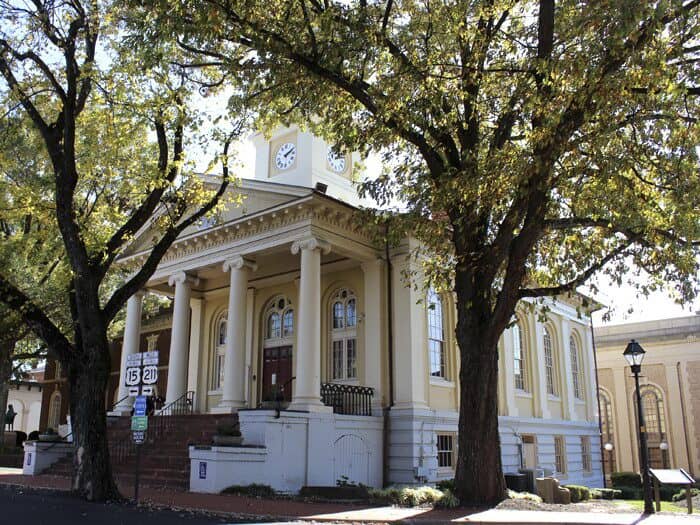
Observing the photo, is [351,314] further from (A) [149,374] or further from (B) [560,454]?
(B) [560,454]

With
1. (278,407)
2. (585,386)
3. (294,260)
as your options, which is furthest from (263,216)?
(585,386)

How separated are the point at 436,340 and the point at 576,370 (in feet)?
41.9

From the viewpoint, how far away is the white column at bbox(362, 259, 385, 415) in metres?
19.1

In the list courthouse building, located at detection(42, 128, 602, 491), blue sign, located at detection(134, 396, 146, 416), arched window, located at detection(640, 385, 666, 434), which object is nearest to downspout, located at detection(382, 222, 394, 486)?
courthouse building, located at detection(42, 128, 602, 491)

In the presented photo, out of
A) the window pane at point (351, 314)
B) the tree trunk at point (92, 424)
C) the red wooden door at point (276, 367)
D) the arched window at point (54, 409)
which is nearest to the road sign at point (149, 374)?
the tree trunk at point (92, 424)

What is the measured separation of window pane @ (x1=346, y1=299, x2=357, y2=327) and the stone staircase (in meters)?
5.27

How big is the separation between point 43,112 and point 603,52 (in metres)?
13.1

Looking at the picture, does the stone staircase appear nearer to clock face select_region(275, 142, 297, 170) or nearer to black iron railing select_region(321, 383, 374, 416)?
black iron railing select_region(321, 383, 374, 416)

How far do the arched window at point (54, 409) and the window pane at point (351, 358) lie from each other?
25.9 meters

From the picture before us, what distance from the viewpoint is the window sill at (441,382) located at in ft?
65.8

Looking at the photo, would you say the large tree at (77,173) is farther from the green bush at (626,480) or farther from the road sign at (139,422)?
the green bush at (626,480)

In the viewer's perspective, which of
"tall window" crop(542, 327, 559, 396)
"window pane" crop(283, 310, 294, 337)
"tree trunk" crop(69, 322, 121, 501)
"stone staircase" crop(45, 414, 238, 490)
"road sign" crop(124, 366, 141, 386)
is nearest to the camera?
"road sign" crop(124, 366, 141, 386)

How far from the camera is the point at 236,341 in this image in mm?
19047

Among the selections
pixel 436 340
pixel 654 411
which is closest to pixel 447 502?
pixel 436 340
